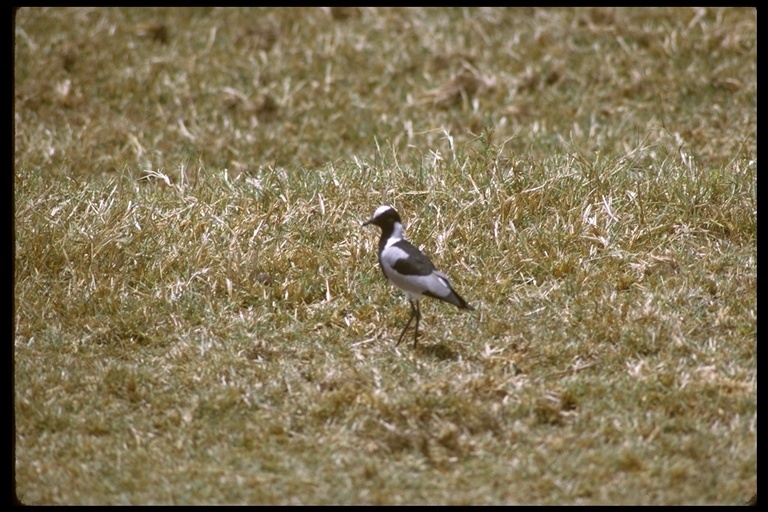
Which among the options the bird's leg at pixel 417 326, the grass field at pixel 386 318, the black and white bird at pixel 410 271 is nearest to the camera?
the grass field at pixel 386 318

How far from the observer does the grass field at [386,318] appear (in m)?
4.09

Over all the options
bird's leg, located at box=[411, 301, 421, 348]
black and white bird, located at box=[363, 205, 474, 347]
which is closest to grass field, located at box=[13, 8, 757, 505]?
bird's leg, located at box=[411, 301, 421, 348]

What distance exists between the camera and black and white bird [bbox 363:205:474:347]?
15.0ft

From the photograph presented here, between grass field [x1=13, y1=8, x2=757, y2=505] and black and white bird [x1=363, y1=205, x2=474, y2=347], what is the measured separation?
0.34 meters

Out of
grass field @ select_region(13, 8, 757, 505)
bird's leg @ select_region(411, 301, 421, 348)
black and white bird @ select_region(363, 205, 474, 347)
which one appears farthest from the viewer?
bird's leg @ select_region(411, 301, 421, 348)

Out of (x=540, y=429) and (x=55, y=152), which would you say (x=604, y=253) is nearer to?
(x=540, y=429)

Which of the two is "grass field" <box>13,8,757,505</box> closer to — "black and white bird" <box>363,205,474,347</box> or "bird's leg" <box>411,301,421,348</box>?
"bird's leg" <box>411,301,421,348</box>

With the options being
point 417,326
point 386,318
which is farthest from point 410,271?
point 386,318

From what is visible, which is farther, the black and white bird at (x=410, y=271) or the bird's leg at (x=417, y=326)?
the bird's leg at (x=417, y=326)

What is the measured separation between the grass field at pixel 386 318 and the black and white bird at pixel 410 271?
340 mm

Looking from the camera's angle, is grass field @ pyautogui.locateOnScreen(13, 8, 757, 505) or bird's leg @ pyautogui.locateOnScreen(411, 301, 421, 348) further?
bird's leg @ pyautogui.locateOnScreen(411, 301, 421, 348)

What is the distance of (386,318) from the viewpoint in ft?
16.7

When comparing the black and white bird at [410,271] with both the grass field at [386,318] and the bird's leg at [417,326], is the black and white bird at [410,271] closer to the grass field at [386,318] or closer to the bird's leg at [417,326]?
the bird's leg at [417,326]

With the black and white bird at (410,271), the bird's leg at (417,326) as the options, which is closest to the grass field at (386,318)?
the bird's leg at (417,326)
